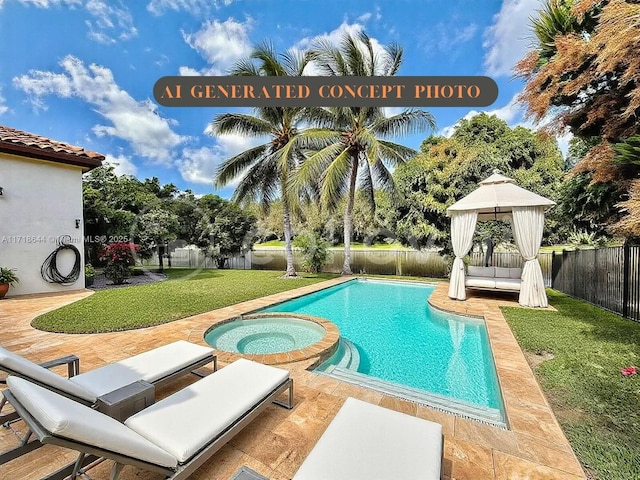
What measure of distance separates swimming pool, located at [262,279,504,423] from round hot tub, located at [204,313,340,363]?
560 mm

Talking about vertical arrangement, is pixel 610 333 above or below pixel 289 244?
below

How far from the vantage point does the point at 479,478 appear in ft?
7.28

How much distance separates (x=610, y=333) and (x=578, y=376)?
113 inches

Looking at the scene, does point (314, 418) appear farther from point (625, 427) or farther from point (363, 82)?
point (363, 82)

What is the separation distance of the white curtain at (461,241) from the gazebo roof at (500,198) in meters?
0.25

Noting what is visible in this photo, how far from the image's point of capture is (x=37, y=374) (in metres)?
2.22

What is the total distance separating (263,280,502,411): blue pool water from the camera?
14.1ft

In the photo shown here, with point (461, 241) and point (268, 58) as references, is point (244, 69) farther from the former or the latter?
point (461, 241)

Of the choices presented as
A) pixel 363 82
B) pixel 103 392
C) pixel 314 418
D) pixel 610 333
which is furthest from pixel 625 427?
pixel 363 82

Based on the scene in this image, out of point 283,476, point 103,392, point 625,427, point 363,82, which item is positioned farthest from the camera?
point 363,82

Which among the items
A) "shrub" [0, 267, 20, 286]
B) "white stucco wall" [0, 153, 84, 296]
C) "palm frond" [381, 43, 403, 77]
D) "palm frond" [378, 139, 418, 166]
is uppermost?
"palm frond" [381, 43, 403, 77]

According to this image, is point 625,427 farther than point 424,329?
No

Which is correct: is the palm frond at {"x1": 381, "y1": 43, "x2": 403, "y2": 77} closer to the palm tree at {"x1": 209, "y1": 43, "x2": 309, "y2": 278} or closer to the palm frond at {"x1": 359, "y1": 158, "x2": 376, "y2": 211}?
the palm tree at {"x1": 209, "y1": 43, "x2": 309, "y2": 278}

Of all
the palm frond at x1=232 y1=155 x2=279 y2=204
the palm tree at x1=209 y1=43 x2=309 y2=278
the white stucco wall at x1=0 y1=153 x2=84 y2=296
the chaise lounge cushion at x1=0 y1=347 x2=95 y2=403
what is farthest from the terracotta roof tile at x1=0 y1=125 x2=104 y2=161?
the chaise lounge cushion at x1=0 y1=347 x2=95 y2=403
